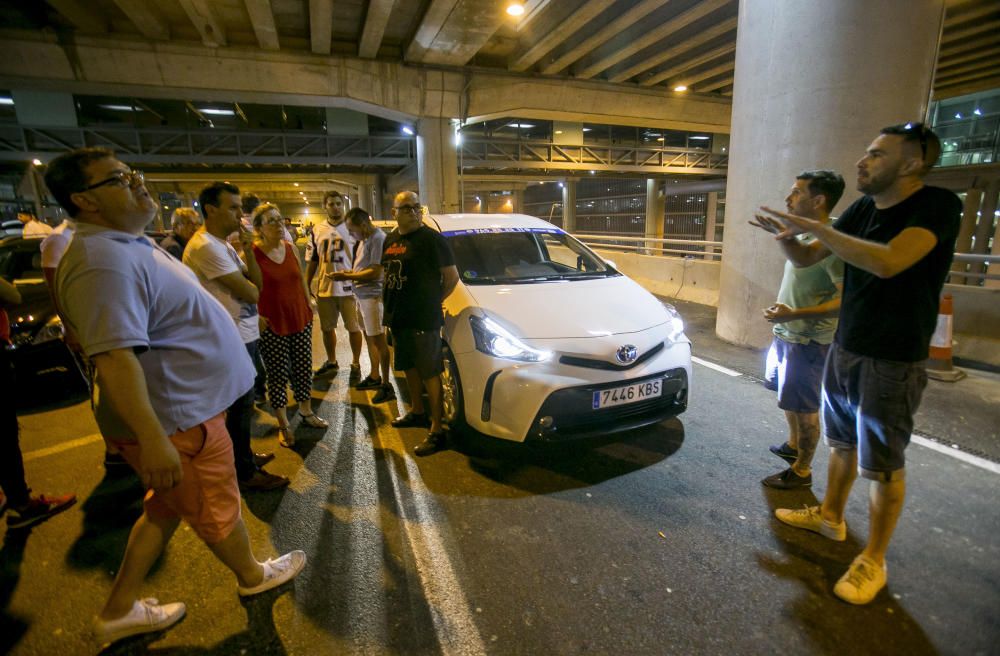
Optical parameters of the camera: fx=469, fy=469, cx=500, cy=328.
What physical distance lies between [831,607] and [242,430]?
10.3 feet

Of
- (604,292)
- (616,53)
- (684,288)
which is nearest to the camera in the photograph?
(604,292)

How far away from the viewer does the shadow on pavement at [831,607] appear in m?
1.80

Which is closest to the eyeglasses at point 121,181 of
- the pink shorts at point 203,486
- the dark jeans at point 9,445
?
the pink shorts at point 203,486

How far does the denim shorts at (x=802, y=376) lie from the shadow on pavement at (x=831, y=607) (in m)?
0.69

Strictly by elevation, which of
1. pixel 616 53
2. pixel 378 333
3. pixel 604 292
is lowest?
pixel 378 333

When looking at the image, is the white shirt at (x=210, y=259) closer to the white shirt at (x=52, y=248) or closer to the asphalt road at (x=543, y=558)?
the white shirt at (x=52, y=248)

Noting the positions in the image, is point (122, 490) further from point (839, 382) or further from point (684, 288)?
point (684, 288)

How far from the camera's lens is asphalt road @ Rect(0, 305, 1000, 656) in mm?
1881

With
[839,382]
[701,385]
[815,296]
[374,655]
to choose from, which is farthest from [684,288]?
[374,655]

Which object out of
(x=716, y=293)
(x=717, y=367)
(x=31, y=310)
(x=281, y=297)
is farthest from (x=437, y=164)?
(x=281, y=297)

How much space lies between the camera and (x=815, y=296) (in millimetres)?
2600

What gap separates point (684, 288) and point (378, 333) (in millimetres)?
6518

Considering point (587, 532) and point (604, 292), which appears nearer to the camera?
point (587, 532)

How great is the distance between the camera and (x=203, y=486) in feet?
5.87
